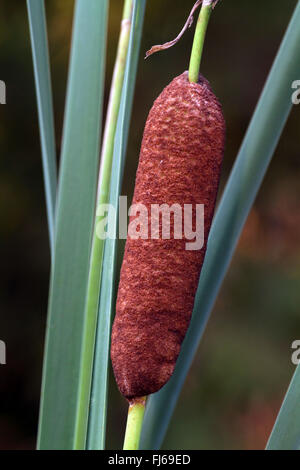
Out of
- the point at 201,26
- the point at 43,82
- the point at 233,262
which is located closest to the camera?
the point at 201,26

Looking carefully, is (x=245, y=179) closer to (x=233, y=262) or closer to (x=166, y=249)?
(x=166, y=249)

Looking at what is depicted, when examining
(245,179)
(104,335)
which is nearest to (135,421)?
(104,335)

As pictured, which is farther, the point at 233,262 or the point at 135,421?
the point at 233,262

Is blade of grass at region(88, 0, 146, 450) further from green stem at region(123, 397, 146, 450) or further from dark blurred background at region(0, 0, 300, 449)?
dark blurred background at region(0, 0, 300, 449)

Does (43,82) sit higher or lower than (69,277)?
higher

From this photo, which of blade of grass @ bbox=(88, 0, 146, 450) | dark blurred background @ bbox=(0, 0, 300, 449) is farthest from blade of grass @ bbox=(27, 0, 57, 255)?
dark blurred background @ bbox=(0, 0, 300, 449)

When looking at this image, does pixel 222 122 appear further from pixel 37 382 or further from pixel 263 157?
pixel 37 382

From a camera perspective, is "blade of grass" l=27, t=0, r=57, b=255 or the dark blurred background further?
the dark blurred background
